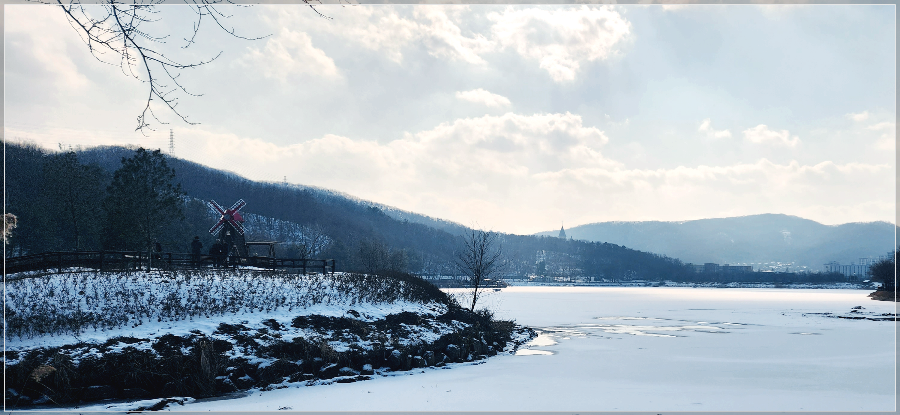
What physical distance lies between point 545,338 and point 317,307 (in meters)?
Result: 14.9

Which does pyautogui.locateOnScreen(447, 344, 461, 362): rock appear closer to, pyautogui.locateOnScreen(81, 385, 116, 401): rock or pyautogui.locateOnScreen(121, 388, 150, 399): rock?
pyautogui.locateOnScreen(121, 388, 150, 399): rock

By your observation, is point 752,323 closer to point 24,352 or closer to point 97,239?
point 24,352

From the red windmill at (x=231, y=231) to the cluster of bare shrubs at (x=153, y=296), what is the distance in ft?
48.2

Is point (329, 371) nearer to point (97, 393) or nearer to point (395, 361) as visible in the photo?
point (395, 361)

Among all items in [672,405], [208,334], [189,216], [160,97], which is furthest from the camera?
[189,216]

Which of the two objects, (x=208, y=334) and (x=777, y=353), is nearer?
(x=208, y=334)

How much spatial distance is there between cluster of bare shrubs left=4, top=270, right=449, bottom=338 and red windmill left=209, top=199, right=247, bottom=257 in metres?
14.7

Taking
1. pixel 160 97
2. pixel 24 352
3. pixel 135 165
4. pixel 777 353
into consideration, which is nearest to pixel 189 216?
pixel 135 165

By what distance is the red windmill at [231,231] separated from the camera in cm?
5038

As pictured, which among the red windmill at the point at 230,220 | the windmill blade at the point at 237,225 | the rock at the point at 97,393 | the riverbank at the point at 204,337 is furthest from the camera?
the windmill blade at the point at 237,225

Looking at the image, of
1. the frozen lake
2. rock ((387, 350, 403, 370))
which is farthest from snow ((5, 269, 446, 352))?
the frozen lake

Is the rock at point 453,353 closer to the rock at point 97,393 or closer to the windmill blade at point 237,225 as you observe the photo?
the rock at point 97,393

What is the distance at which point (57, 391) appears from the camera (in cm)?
1972

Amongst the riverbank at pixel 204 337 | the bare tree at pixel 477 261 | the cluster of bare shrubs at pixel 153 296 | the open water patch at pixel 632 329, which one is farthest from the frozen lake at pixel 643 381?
the bare tree at pixel 477 261
